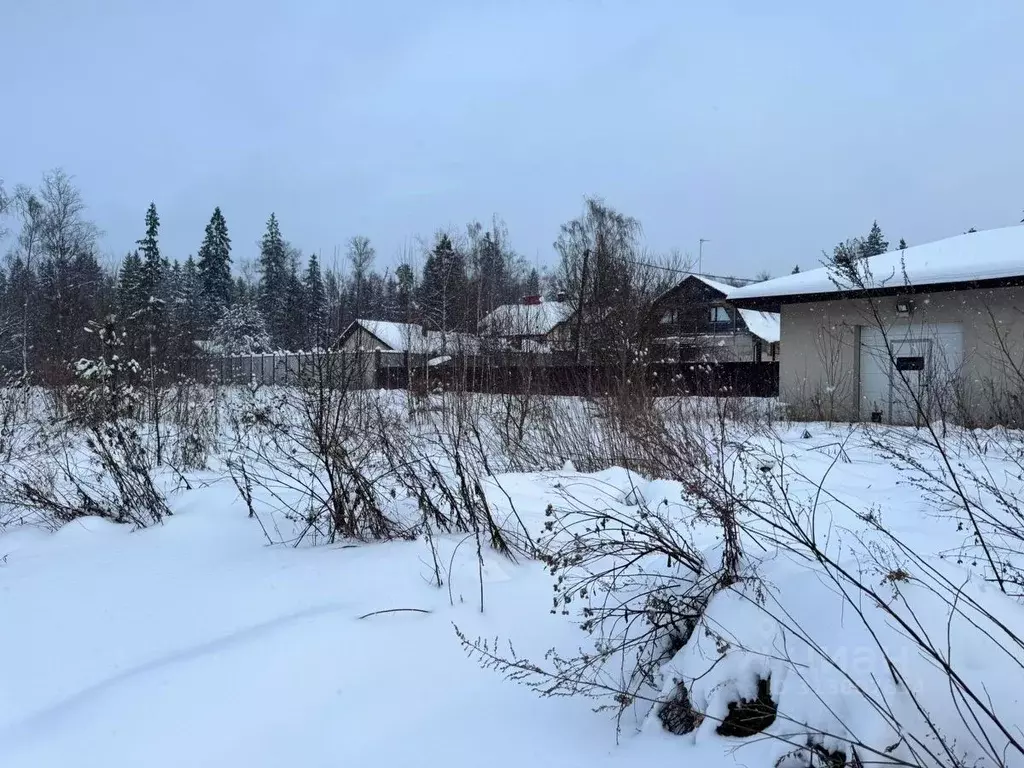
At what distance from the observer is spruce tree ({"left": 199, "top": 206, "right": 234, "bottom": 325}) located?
4531 centimetres

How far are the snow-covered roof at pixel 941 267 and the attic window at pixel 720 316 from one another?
17146 millimetres

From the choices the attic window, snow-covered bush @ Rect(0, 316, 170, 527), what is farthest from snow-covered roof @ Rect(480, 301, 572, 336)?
the attic window

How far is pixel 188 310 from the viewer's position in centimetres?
3450

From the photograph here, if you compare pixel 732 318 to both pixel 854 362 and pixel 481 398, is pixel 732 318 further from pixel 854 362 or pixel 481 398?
pixel 481 398

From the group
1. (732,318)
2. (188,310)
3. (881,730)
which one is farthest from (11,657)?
(188,310)

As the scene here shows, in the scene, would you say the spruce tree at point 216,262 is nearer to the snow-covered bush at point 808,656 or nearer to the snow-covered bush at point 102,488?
the snow-covered bush at point 102,488

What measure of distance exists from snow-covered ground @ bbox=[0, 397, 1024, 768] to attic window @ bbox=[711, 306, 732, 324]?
29.2 m

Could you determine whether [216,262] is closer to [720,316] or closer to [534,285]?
[534,285]

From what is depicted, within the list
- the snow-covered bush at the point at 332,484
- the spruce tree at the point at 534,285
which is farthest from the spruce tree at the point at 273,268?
the snow-covered bush at the point at 332,484

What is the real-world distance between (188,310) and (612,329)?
2868 cm

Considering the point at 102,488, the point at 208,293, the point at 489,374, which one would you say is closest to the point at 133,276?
the point at 208,293

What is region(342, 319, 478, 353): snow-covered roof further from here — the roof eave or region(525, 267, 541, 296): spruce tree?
region(525, 267, 541, 296): spruce tree

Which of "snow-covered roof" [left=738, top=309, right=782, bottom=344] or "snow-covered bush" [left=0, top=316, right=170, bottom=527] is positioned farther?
"snow-covered roof" [left=738, top=309, right=782, bottom=344]

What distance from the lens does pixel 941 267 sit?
36.7 feet
